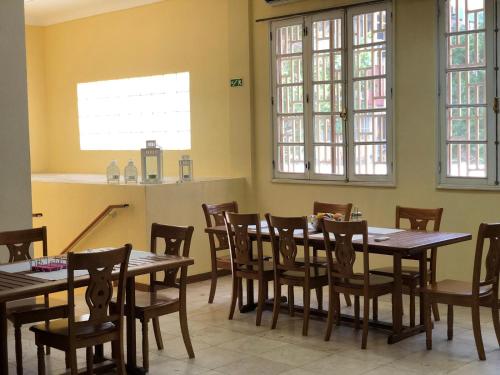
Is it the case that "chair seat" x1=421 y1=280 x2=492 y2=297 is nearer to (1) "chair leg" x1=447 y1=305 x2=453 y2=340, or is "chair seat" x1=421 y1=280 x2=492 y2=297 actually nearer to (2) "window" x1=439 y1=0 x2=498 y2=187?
(1) "chair leg" x1=447 y1=305 x2=453 y2=340

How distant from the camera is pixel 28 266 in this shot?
448 centimetres

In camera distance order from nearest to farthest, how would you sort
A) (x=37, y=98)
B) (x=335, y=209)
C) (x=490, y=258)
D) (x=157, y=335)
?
1. (x=490, y=258)
2. (x=157, y=335)
3. (x=335, y=209)
4. (x=37, y=98)

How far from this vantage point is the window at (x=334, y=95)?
265 inches

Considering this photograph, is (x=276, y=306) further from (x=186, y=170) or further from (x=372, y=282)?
(x=186, y=170)

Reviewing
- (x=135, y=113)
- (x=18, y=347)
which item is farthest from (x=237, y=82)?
(x=18, y=347)

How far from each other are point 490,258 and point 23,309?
2.99 m

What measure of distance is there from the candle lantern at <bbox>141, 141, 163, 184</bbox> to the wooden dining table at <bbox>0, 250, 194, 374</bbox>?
265 centimetres

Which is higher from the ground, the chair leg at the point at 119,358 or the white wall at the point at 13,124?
the white wall at the point at 13,124

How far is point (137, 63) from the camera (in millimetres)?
8922

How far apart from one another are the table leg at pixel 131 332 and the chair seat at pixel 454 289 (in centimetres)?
190

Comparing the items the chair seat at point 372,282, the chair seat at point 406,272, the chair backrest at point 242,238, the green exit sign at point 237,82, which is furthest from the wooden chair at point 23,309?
the green exit sign at point 237,82

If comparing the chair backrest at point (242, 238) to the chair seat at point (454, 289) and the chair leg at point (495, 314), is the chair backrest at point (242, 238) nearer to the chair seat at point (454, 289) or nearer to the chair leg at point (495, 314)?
the chair seat at point (454, 289)

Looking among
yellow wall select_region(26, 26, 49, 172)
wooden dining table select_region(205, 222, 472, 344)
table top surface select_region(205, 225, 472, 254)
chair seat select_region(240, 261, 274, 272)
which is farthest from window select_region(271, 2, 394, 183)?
yellow wall select_region(26, 26, 49, 172)

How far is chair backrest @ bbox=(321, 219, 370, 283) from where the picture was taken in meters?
4.88
